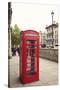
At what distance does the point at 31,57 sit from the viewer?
2590 mm

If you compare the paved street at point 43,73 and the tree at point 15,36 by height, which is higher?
the tree at point 15,36

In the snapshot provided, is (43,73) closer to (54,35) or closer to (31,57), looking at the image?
(31,57)

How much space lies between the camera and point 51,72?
2711 millimetres

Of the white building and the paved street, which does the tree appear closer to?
the paved street

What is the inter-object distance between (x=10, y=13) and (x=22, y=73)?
2.18 ft

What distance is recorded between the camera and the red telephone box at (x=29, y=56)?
2566 millimetres

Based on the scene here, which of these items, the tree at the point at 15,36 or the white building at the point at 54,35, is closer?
the tree at the point at 15,36

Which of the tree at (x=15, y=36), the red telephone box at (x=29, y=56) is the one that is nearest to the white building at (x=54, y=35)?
A: the red telephone box at (x=29, y=56)

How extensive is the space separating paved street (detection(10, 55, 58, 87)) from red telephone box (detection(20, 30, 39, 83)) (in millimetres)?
46

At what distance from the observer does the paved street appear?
8.46ft

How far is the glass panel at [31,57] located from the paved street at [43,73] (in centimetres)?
9

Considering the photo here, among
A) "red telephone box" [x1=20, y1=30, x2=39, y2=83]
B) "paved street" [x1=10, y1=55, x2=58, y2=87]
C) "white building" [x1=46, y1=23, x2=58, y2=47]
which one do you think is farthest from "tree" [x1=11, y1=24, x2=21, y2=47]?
"white building" [x1=46, y1=23, x2=58, y2=47]

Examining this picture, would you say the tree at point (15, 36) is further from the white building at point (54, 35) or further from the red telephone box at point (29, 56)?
the white building at point (54, 35)

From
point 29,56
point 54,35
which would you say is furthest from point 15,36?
point 54,35
